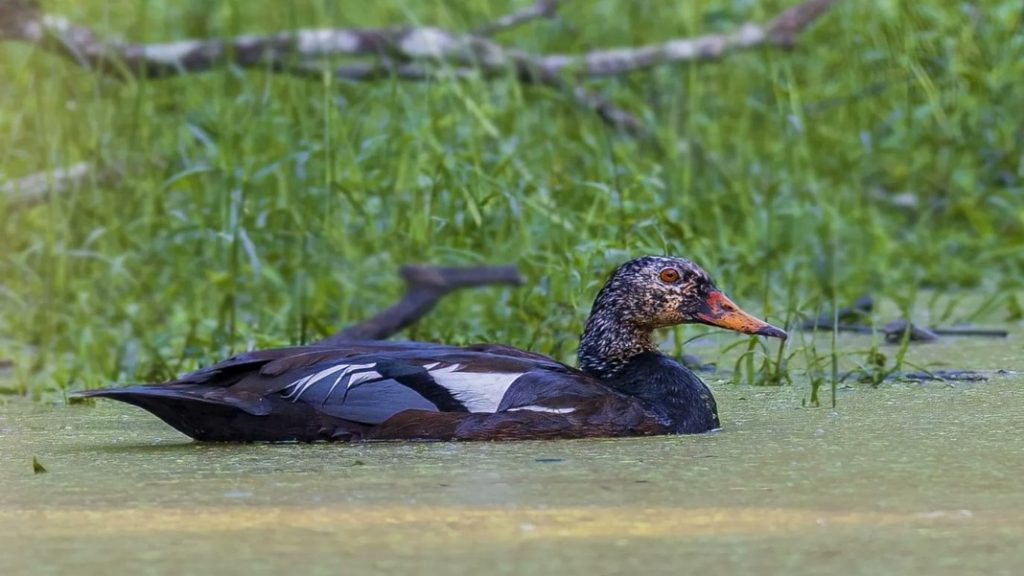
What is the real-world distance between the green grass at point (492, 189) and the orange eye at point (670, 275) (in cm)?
60

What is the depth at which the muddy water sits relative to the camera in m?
3.30

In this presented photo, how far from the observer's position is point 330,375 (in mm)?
4922

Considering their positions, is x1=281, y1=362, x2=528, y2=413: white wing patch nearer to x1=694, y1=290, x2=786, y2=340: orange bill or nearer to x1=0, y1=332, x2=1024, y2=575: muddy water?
x1=0, y1=332, x2=1024, y2=575: muddy water

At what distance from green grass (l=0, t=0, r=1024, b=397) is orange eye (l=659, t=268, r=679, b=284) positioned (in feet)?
1.95

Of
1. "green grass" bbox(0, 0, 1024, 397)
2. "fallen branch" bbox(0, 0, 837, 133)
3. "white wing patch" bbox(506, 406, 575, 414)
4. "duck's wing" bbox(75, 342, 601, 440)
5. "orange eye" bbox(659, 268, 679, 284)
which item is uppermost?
"fallen branch" bbox(0, 0, 837, 133)

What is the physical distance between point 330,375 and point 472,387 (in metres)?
0.35

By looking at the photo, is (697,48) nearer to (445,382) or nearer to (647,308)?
(647,308)

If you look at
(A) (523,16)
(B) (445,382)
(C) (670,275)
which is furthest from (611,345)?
(A) (523,16)

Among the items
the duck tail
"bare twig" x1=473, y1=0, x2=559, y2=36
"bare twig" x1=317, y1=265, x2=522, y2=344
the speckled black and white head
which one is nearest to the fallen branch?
"bare twig" x1=473, y1=0, x2=559, y2=36

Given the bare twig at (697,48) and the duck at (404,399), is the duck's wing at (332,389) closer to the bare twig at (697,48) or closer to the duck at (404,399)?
the duck at (404,399)

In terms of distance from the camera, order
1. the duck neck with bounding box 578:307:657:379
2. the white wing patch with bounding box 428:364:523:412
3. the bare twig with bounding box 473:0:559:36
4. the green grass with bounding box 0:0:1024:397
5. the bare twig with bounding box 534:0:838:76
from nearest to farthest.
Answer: the white wing patch with bounding box 428:364:523:412 < the duck neck with bounding box 578:307:657:379 < the green grass with bounding box 0:0:1024:397 < the bare twig with bounding box 473:0:559:36 < the bare twig with bounding box 534:0:838:76

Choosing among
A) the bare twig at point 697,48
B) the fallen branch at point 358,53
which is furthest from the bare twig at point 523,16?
the bare twig at point 697,48

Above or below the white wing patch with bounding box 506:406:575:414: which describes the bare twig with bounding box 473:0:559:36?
above

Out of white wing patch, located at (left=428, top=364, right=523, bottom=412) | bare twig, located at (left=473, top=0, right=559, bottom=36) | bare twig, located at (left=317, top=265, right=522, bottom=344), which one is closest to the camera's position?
white wing patch, located at (left=428, top=364, right=523, bottom=412)
